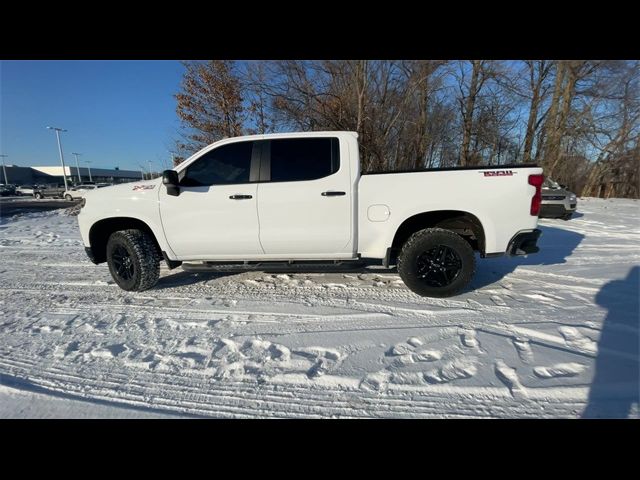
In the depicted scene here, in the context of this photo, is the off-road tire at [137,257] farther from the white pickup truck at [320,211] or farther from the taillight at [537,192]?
the taillight at [537,192]

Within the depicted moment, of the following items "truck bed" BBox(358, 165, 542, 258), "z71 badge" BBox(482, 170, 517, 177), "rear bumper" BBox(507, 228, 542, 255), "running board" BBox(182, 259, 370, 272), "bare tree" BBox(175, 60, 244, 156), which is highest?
"bare tree" BBox(175, 60, 244, 156)

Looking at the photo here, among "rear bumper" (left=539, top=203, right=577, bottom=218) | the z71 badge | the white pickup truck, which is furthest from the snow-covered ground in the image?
"rear bumper" (left=539, top=203, right=577, bottom=218)

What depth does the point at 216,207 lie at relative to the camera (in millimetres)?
3473

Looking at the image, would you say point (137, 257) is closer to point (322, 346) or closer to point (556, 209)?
point (322, 346)

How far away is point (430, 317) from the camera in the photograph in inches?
119

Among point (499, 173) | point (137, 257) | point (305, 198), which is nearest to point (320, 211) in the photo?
point (305, 198)

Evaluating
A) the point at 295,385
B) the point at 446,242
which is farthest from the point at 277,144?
the point at 295,385

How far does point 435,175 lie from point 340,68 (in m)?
11.4

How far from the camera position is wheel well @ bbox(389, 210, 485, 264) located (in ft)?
11.5

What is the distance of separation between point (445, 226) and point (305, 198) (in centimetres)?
201

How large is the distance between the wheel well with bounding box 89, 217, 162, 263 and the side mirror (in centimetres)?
81

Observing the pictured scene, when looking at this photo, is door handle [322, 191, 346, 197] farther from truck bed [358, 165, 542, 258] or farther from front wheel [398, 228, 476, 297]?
front wheel [398, 228, 476, 297]
